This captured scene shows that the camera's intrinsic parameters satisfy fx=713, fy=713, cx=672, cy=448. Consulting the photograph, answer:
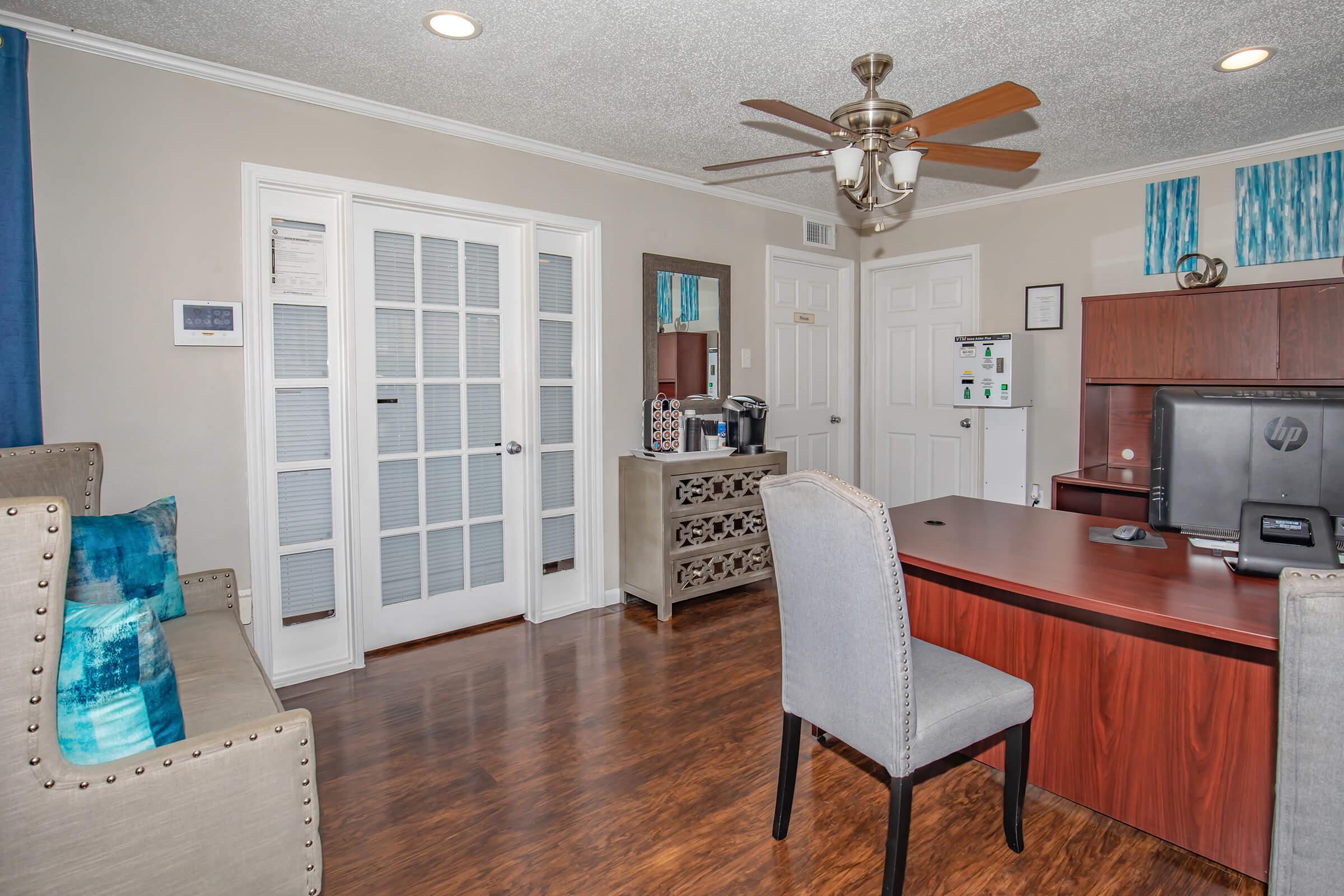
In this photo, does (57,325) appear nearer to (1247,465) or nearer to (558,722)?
(558,722)

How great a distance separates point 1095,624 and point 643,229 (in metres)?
3.03

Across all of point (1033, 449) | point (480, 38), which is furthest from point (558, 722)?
point (1033, 449)

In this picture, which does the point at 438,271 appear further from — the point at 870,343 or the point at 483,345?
the point at 870,343

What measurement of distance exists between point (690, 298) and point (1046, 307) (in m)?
2.25

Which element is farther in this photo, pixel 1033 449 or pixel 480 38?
pixel 1033 449

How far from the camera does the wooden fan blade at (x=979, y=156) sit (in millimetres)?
2389

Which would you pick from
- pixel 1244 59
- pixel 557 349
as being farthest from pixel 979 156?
pixel 557 349

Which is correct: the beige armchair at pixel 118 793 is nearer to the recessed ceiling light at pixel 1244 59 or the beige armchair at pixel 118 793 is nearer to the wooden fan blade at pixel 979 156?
the wooden fan blade at pixel 979 156

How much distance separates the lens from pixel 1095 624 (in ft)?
6.46

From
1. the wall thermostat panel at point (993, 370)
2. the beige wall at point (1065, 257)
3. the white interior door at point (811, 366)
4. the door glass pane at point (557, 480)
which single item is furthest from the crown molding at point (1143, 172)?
the door glass pane at point (557, 480)

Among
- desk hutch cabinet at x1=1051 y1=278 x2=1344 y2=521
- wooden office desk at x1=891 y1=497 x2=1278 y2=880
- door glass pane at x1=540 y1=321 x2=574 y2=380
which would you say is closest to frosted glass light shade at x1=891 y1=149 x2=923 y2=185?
wooden office desk at x1=891 y1=497 x2=1278 y2=880

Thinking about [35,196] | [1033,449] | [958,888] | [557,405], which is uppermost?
[35,196]

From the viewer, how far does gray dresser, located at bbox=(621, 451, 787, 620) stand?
3.77 meters

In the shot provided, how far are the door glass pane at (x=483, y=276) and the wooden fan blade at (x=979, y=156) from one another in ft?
6.85
